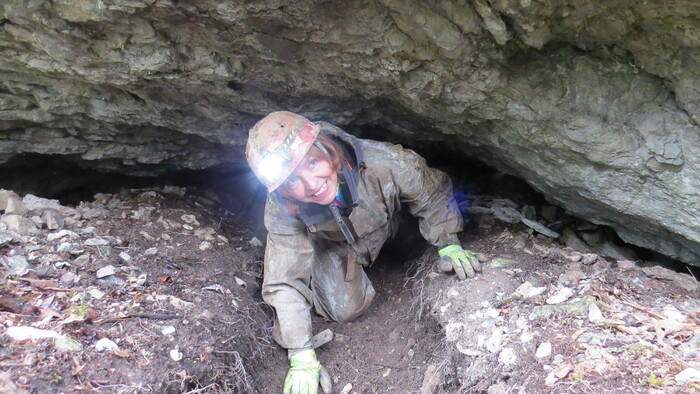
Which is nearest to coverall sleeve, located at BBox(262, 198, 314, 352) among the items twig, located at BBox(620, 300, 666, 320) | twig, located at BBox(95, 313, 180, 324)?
twig, located at BBox(95, 313, 180, 324)

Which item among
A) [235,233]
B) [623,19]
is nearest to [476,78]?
[623,19]

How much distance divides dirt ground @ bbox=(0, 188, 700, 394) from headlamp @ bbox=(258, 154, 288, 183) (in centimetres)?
108

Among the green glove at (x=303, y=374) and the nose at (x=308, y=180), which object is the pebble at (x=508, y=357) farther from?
the nose at (x=308, y=180)

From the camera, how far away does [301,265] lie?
4059 mm

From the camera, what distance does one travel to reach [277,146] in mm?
3377

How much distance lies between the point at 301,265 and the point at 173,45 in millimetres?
1921

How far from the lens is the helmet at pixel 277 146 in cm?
337

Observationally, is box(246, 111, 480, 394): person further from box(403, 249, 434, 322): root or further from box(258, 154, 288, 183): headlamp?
box(403, 249, 434, 322): root

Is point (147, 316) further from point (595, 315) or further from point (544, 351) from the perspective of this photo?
point (595, 315)

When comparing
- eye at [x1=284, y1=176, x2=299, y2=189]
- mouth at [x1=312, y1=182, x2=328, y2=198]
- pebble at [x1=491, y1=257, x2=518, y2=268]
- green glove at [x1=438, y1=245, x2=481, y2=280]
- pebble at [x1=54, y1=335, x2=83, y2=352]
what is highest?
eye at [x1=284, y1=176, x2=299, y2=189]

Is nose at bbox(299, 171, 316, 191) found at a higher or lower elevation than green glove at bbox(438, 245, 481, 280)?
higher

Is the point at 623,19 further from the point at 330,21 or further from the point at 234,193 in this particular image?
the point at 234,193

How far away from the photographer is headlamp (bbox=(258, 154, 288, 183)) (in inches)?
132

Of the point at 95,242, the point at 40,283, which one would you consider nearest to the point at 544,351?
the point at 40,283
